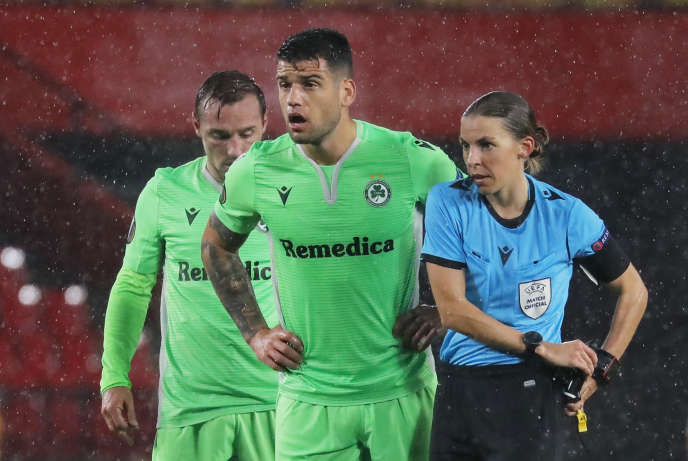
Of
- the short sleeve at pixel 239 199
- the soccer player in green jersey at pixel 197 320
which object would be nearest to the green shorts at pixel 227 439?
the soccer player in green jersey at pixel 197 320

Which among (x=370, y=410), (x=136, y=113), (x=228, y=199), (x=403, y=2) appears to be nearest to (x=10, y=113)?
Result: (x=136, y=113)

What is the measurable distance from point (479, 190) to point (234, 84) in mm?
1276

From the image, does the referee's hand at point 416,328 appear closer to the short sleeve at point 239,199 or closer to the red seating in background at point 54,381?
the short sleeve at point 239,199

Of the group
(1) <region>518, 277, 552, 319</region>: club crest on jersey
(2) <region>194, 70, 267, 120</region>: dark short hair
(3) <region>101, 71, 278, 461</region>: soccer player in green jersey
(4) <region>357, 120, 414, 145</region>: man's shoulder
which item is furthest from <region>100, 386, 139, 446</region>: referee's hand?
(1) <region>518, 277, 552, 319</region>: club crest on jersey

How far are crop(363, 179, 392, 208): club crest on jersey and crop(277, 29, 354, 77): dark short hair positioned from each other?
0.33 metres

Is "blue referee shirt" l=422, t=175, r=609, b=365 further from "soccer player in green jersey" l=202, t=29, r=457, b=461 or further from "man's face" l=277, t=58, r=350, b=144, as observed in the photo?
"man's face" l=277, t=58, r=350, b=144

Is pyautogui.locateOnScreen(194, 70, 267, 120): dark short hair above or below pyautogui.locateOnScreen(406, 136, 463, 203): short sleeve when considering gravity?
above

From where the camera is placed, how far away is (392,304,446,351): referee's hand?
3.17 metres

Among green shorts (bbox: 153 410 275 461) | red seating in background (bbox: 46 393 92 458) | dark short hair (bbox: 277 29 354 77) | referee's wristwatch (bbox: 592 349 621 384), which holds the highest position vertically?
dark short hair (bbox: 277 29 354 77)

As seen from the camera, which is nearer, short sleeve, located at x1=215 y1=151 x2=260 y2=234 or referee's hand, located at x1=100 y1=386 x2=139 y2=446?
short sleeve, located at x1=215 y1=151 x2=260 y2=234

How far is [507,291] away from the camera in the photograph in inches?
114

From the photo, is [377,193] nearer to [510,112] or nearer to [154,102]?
[510,112]

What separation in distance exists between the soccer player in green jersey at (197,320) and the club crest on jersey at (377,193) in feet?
2.44

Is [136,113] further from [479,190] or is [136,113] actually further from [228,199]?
[479,190]
